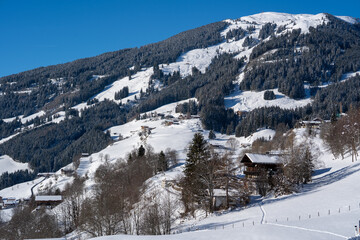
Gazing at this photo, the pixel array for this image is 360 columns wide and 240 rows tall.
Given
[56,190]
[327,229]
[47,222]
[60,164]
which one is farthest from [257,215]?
[60,164]

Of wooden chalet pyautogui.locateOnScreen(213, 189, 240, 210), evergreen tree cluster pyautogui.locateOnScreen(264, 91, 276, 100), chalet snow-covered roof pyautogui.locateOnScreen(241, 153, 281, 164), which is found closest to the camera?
wooden chalet pyautogui.locateOnScreen(213, 189, 240, 210)

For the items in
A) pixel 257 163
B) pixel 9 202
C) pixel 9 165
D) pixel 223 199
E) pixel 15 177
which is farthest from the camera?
pixel 9 165

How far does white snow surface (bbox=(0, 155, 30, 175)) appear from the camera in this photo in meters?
177

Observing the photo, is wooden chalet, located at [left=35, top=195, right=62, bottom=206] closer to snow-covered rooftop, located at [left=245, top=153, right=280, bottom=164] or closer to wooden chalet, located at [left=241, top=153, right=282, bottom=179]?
wooden chalet, located at [left=241, top=153, right=282, bottom=179]

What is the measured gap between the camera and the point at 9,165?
7249 inches

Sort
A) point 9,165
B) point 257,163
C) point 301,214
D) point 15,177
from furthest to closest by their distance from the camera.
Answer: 1. point 9,165
2. point 15,177
3. point 257,163
4. point 301,214

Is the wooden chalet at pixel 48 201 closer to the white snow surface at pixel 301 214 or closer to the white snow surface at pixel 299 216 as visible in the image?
the white snow surface at pixel 301 214

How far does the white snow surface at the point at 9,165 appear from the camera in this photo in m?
177

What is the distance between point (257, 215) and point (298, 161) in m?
15.4

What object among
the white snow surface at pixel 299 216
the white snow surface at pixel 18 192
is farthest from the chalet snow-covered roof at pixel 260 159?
the white snow surface at pixel 18 192

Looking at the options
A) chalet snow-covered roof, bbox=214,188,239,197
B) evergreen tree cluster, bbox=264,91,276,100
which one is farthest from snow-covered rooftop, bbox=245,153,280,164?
evergreen tree cluster, bbox=264,91,276,100

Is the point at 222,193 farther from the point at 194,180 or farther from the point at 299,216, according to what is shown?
the point at 299,216

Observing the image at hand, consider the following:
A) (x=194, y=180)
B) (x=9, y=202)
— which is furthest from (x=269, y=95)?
(x=194, y=180)

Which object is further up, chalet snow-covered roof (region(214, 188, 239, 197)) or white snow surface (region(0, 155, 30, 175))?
chalet snow-covered roof (region(214, 188, 239, 197))
